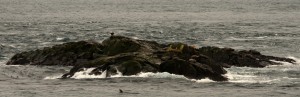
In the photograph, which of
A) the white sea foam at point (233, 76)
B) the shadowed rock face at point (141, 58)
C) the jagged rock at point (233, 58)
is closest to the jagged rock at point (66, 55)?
the shadowed rock face at point (141, 58)

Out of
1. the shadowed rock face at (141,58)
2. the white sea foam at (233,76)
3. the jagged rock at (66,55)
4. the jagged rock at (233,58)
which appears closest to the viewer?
the white sea foam at (233,76)

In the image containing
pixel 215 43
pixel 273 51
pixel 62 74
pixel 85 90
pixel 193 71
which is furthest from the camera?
pixel 215 43

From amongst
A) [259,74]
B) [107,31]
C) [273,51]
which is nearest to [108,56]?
[259,74]

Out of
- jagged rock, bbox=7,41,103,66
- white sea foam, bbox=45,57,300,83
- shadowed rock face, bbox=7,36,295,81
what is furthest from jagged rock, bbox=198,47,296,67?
jagged rock, bbox=7,41,103,66

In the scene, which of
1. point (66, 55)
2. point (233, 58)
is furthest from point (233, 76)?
point (66, 55)

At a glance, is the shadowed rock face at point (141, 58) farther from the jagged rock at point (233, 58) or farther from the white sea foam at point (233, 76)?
the white sea foam at point (233, 76)

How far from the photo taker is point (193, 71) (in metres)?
49.2

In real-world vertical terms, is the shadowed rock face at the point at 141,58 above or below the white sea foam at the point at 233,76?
above

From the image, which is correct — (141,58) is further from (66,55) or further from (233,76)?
(66,55)

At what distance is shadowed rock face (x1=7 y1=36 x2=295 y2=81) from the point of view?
1965 inches

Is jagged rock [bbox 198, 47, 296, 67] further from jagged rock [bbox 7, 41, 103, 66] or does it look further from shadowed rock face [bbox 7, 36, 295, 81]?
jagged rock [bbox 7, 41, 103, 66]

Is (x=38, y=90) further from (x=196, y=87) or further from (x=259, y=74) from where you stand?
(x=259, y=74)

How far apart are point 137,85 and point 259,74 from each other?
9844 mm

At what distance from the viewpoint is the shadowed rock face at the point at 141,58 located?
49906 mm
